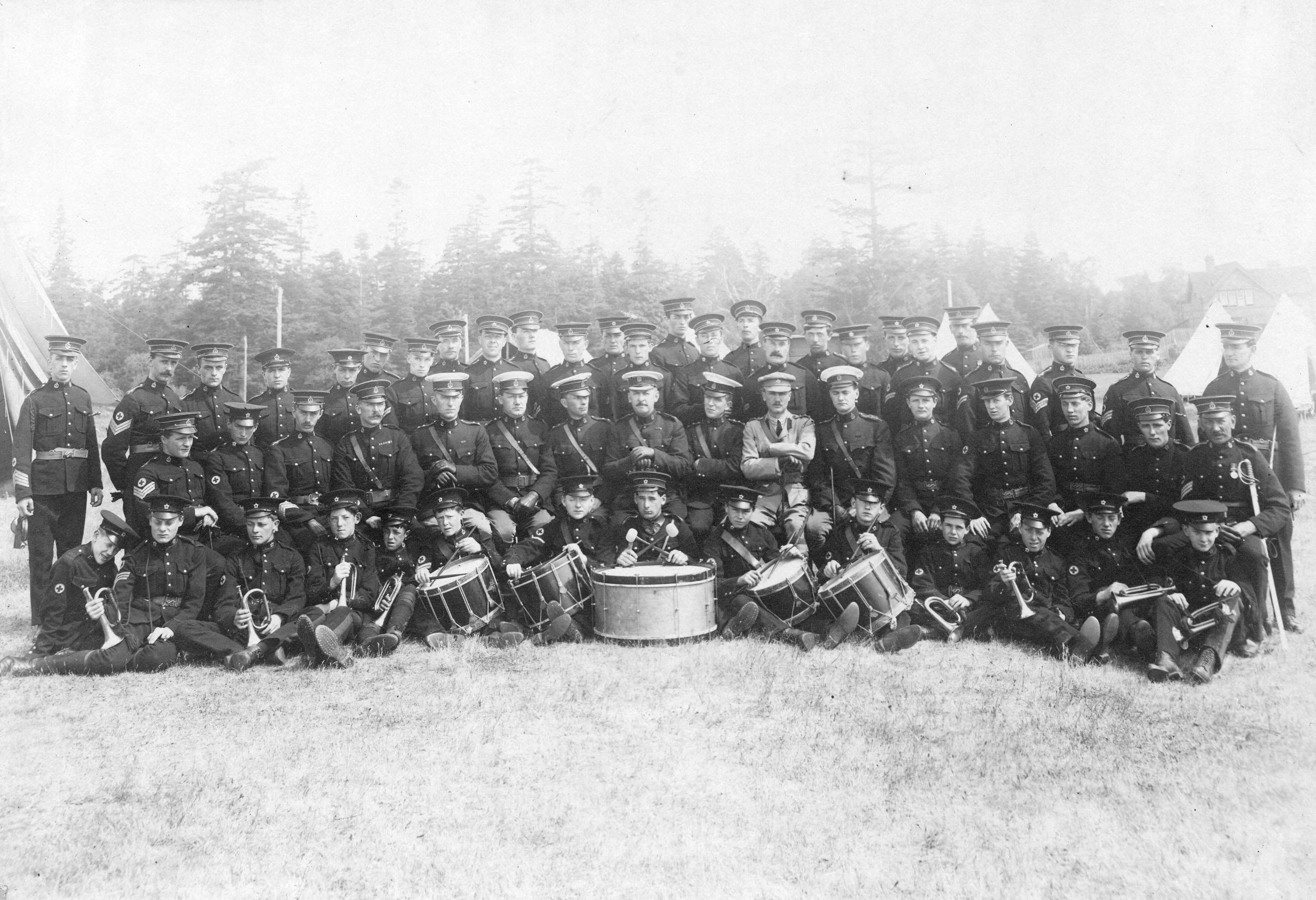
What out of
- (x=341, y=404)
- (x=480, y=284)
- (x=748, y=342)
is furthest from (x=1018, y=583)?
(x=480, y=284)

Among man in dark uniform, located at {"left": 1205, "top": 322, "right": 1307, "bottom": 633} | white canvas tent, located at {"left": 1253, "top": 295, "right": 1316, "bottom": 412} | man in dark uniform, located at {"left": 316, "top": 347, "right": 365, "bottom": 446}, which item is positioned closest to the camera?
man in dark uniform, located at {"left": 1205, "top": 322, "right": 1307, "bottom": 633}

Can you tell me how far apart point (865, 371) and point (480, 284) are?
93.9ft

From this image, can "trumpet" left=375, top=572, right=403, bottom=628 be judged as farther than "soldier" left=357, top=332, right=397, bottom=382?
No

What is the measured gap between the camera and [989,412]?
691 cm

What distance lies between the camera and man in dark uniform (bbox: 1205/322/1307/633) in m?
6.58

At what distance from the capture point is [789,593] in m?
6.52

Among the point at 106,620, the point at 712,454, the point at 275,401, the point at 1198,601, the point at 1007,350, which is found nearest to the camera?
the point at 1198,601

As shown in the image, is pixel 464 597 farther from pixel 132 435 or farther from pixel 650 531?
pixel 132 435

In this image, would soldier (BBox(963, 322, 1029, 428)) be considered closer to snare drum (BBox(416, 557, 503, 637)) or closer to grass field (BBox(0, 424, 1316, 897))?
grass field (BBox(0, 424, 1316, 897))

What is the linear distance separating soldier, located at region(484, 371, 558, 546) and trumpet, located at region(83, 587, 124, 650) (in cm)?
263

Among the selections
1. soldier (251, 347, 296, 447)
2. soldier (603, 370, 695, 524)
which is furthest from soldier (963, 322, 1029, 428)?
soldier (251, 347, 296, 447)

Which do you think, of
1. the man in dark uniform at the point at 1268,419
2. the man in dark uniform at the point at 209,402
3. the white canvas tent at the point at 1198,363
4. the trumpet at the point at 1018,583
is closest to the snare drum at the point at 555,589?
the man in dark uniform at the point at 209,402

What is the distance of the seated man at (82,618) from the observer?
5.99m

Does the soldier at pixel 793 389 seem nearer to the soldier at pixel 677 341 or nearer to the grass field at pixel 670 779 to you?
the soldier at pixel 677 341
